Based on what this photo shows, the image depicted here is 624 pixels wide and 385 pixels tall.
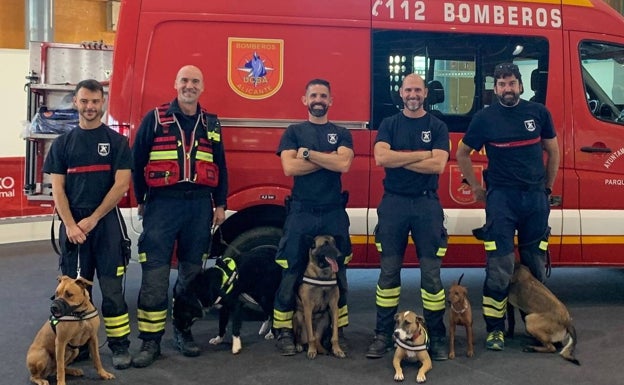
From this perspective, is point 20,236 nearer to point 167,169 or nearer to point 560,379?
point 167,169

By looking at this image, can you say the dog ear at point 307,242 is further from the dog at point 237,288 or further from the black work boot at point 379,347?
the black work boot at point 379,347

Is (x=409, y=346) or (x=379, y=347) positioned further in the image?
(x=379, y=347)

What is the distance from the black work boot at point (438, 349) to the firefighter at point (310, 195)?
65 cm

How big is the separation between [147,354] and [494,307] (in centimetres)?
226

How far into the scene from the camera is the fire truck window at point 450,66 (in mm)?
4699

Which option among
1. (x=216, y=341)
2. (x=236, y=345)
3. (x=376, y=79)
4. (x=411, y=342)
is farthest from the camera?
(x=376, y=79)

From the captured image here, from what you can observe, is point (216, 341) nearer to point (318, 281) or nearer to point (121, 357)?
point (121, 357)

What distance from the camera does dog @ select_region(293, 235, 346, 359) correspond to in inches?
159

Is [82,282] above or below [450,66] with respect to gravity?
below

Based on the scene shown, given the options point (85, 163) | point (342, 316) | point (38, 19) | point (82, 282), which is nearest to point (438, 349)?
point (342, 316)

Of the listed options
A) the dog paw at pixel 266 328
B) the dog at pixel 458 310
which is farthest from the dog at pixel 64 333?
the dog at pixel 458 310

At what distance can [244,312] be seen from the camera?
487cm

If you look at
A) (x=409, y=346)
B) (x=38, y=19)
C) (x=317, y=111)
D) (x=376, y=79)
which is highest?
(x=38, y=19)

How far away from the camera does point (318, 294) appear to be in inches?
162
